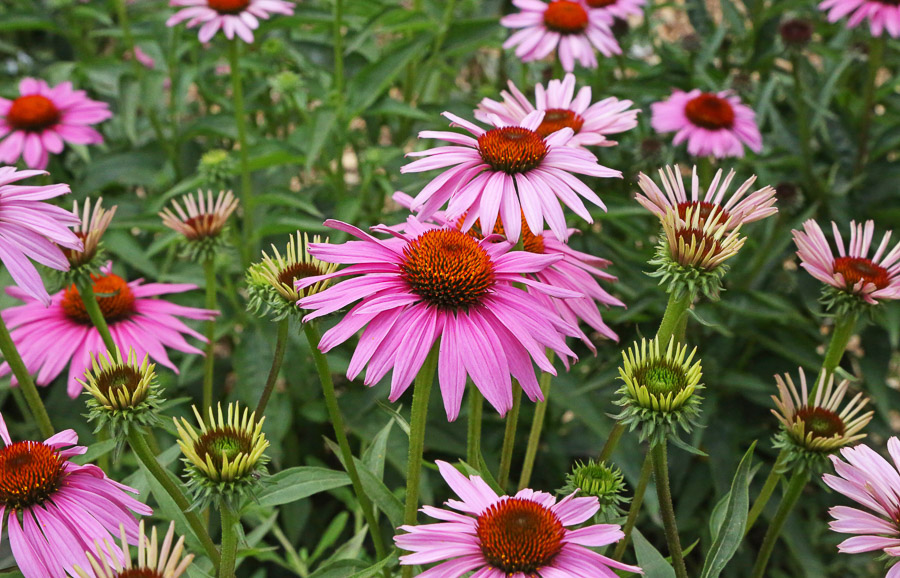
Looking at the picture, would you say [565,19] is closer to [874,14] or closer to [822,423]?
[874,14]

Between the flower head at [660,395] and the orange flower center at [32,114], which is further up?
the orange flower center at [32,114]

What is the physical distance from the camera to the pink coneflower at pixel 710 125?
177 centimetres

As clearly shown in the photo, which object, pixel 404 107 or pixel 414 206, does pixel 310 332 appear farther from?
pixel 404 107

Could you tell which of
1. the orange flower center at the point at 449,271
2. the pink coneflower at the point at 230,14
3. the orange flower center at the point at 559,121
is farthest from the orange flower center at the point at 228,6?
the orange flower center at the point at 449,271

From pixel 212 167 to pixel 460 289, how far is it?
99 centimetres

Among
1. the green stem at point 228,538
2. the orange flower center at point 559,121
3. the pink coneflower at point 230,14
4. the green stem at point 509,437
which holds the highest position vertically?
the pink coneflower at point 230,14

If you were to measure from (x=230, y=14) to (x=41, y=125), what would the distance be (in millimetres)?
465

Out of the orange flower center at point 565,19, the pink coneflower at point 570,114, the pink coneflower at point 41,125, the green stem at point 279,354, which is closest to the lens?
the green stem at point 279,354

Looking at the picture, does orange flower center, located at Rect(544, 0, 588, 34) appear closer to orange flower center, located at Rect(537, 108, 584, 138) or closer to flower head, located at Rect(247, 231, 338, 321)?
orange flower center, located at Rect(537, 108, 584, 138)

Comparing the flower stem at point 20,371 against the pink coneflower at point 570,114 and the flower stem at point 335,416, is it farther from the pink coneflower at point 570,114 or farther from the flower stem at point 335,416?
the pink coneflower at point 570,114

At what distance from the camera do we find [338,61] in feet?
5.71

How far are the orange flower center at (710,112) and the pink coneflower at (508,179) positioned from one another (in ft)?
3.34

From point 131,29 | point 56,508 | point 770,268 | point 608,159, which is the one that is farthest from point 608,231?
point 56,508

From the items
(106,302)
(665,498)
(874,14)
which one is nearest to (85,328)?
Result: (106,302)
